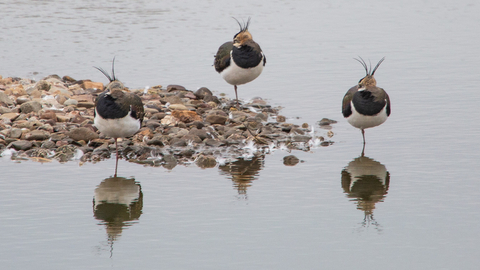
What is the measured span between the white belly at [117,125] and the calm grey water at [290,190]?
617mm

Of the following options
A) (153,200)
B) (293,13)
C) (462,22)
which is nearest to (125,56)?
(293,13)

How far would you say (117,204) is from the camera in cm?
902

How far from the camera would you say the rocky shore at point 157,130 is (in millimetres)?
11156

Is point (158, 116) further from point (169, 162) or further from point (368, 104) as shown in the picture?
point (368, 104)

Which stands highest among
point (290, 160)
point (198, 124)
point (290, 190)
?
point (198, 124)

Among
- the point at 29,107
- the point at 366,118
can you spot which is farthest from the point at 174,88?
the point at 366,118

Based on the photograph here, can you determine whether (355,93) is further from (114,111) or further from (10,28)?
(10,28)

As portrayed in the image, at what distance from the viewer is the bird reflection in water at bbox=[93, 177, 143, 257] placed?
27.0 ft

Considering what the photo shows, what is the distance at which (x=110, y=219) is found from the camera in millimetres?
8445

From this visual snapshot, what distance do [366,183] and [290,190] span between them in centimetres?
136

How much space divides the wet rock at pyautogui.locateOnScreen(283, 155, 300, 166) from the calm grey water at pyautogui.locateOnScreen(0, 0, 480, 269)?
0.45 feet

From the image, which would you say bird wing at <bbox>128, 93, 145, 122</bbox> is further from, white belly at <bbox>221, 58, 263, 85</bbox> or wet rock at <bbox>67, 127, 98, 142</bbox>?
white belly at <bbox>221, 58, 263, 85</bbox>

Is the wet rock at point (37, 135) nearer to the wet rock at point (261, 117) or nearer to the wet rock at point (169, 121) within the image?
the wet rock at point (169, 121)

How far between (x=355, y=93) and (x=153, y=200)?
4733mm
